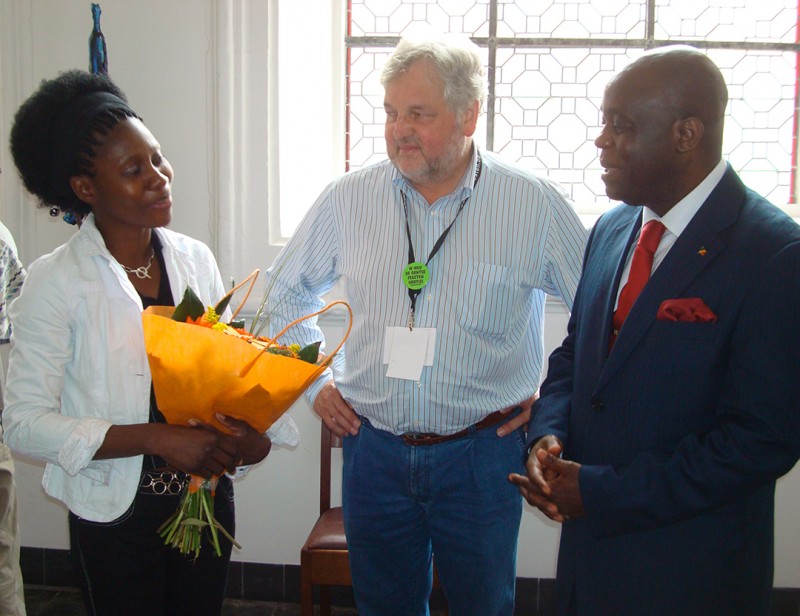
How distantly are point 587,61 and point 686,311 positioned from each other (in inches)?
97.5

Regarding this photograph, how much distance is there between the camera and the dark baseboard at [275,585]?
3.13 m

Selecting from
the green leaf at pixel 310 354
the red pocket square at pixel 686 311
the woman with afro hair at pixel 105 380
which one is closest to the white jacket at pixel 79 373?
the woman with afro hair at pixel 105 380

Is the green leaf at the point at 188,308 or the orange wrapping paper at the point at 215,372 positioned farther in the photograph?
the green leaf at the point at 188,308

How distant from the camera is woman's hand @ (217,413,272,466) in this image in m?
1.59

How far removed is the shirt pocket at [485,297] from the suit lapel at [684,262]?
0.54m

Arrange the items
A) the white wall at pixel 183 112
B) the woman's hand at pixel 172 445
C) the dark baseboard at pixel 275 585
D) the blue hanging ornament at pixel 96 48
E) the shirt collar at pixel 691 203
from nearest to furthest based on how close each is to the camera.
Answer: the shirt collar at pixel 691 203 → the woman's hand at pixel 172 445 → the blue hanging ornament at pixel 96 48 → the white wall at pixel 183 112 → the dark baseboard at pixel 275 585

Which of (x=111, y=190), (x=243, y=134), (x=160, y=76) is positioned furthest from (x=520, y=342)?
(x=160, y=76)

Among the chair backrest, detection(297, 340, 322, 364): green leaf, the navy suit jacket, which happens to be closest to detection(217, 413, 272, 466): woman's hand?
detection(297, 340, 322, 364): green leaf

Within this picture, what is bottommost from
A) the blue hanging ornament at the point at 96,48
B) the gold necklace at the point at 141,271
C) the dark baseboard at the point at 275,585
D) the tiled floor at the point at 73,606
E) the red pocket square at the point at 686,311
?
the tiled floor at the point at 73,606

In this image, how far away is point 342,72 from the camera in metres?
3.52

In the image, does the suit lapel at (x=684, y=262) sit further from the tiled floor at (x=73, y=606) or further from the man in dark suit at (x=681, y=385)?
the tiled floor at (x=73, y=606)

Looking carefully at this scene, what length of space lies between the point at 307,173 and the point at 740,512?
2438 mm

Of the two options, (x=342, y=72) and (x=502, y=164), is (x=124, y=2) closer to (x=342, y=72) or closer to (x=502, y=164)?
(x=342, y=72)

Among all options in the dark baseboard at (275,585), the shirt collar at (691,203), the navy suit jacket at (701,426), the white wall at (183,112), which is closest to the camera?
the navy suit jacket at (701,426)
